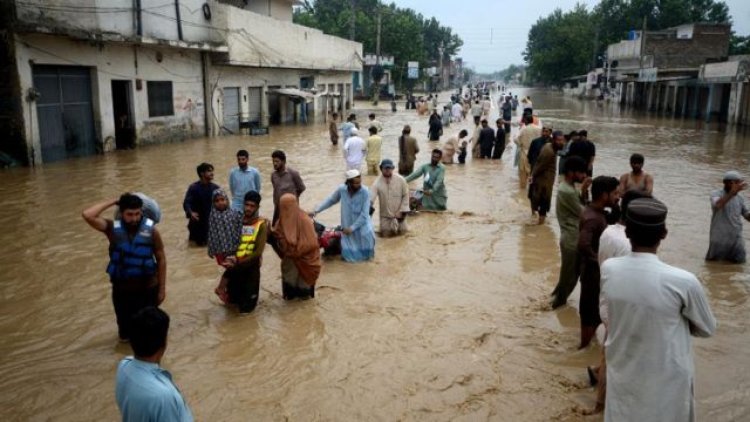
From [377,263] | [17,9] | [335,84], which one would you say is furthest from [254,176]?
[335,84]

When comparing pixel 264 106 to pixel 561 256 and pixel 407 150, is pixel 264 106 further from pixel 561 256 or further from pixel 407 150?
pixel 561 256

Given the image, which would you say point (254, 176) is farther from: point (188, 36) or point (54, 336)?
point (188, 36)

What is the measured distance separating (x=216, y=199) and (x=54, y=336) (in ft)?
6.35

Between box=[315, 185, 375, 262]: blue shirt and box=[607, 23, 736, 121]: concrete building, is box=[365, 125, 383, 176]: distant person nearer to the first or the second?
box=[315, 185, 375, 262]: blue shirt

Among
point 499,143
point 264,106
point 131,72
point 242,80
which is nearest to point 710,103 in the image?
point 499,143

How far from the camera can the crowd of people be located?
2705 millimetres

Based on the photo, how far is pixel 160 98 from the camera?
67.5 ft

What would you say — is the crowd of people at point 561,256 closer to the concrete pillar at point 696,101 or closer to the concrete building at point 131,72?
the concrete building at point 131,72

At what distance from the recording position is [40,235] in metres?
8.95

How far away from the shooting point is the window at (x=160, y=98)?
20.0 metres

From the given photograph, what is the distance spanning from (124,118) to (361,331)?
52.8ft

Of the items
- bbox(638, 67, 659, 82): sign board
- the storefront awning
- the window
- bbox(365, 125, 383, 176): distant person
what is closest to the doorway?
the window

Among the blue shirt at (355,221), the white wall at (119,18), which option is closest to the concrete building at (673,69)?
the white wall at (119,18)

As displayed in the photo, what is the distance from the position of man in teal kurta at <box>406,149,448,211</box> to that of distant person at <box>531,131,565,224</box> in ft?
5.11
